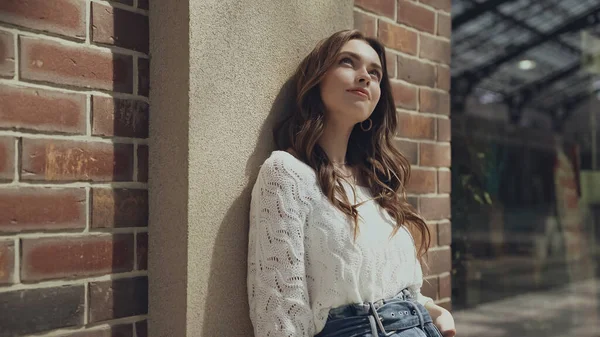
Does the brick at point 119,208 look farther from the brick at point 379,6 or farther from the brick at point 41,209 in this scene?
the brick at point 379,6

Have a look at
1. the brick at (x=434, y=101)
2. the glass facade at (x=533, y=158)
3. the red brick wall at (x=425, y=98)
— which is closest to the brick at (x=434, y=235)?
the red brick wall at (x=425, y=98)

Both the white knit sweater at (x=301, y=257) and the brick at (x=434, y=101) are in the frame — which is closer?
the white knit sweater at (x=301, y=257)

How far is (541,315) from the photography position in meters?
5.90

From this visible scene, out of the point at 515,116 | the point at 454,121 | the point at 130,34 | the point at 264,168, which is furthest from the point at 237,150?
the point at 515,116

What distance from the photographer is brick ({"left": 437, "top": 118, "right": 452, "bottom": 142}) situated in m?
2.53

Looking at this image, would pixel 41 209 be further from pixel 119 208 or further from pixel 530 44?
pixel 530 44

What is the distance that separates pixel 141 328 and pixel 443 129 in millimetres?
1496

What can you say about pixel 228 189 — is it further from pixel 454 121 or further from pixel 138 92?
pixel 454 121

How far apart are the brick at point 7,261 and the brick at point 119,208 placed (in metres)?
0.20

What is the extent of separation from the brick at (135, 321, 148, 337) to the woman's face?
77 cm

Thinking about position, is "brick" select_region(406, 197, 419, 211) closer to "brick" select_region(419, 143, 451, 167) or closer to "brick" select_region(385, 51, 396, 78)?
"brick" select_region(419, 143, 451, 167)

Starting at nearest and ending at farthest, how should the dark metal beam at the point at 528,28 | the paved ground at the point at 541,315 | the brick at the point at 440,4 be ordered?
the brick at the point at 440,4
the paved ground at the point at 541,315
the dark metal beam at the point at 528,28

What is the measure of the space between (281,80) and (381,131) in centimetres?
37

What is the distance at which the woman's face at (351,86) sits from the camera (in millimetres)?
1787
